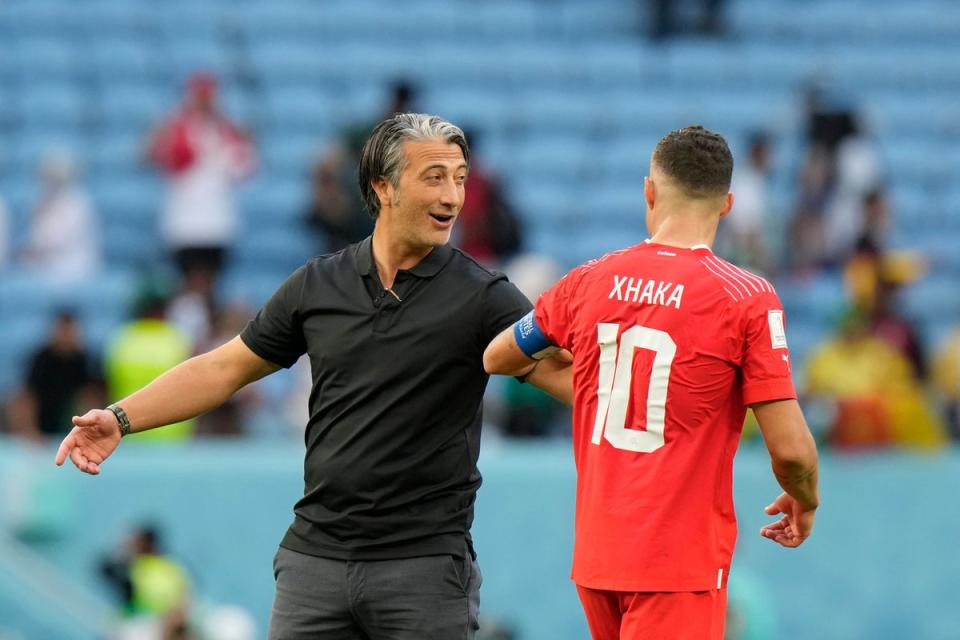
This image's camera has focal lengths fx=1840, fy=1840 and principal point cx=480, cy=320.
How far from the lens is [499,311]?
4609 mm

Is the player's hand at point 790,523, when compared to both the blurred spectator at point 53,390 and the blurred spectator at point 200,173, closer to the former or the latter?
the blurred spectator at point 53,390

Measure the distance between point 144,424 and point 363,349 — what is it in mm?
677

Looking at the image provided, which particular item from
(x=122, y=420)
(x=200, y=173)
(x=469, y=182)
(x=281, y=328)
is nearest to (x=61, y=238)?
(x=200, y=173)

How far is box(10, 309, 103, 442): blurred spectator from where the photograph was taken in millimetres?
9969

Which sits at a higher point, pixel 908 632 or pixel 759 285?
pixel 759 285

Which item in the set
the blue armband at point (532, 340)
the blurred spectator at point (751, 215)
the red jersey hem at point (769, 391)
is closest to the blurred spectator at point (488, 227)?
the blurred spectator at point (751, 215)

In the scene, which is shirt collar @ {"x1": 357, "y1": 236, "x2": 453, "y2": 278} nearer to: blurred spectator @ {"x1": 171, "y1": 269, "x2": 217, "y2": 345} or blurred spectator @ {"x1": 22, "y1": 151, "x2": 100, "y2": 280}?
blurred spectator @ {"x1": 171, "y1": 269, "x2": 217, "y2": 345}

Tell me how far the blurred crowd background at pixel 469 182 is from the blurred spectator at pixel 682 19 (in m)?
0.02

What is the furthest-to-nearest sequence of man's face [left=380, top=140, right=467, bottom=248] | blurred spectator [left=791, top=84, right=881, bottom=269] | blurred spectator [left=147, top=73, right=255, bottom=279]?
blurred spectator [left=791, top=84, right=881, bottom=269]
blurred spectator [left=147, top=73, right=255, bottom=279]
man's face [left=380, top=140, right=467, bottom=248]

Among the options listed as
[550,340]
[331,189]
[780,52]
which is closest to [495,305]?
[550,340]

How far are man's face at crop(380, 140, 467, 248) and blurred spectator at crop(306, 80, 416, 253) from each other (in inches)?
241

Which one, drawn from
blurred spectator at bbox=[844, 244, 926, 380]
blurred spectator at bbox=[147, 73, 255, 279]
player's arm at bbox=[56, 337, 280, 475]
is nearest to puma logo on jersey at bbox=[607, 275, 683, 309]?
player's arm at bbox=[56, 337, 280, 475]

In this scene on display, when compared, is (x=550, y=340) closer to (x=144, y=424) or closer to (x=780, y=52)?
(x=144, y=424)

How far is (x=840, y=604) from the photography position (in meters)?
9.78
